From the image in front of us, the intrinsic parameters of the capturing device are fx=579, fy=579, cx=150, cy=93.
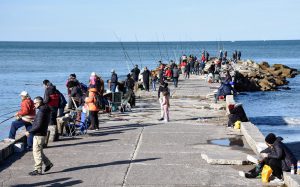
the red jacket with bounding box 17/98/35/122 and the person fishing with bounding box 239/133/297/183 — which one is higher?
the red jacket with bounding box 17/98/35/122

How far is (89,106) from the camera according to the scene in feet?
55.8

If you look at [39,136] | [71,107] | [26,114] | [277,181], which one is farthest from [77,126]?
[277,181]

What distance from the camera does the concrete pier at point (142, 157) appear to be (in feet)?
36.4

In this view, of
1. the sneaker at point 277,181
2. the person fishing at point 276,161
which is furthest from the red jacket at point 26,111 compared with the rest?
the sneaker at point 277,181

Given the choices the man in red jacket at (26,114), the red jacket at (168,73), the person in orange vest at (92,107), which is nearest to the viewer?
the man in red jacket at (26,114)

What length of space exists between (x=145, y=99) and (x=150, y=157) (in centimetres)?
1436

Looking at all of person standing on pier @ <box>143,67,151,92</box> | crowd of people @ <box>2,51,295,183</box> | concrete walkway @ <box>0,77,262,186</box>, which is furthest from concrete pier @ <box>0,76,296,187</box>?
A: person standing on pier @ <box>143,67,151,92</box>

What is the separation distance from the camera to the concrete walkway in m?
11.1

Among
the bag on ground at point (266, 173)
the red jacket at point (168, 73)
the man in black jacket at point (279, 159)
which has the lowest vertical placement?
the red jacket at point (168, 73)

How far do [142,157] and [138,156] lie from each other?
6.2 inches

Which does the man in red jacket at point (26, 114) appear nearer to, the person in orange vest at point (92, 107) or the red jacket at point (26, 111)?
the red jacket at point (26, 111)

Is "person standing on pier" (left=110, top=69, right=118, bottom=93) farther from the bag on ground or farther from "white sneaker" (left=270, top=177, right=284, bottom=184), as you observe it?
"white sneaker" (left=270, top=177, right=284, bottom=184)

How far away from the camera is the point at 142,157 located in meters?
13.3

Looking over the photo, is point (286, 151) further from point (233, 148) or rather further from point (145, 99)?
point (145, 99)
